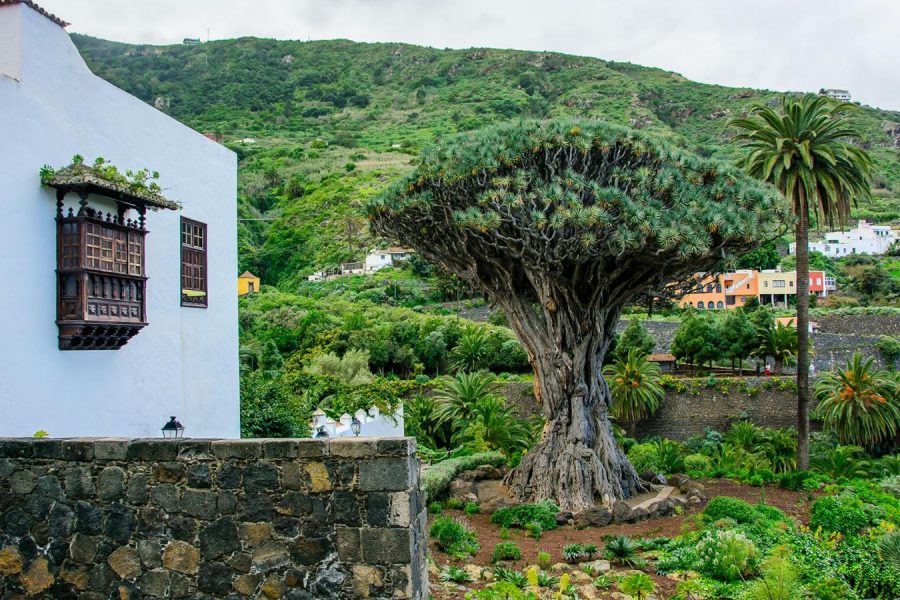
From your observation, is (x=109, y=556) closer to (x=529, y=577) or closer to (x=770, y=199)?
(x=529, y=577)

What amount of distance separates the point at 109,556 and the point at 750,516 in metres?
10.2

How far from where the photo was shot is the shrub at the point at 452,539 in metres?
11.8

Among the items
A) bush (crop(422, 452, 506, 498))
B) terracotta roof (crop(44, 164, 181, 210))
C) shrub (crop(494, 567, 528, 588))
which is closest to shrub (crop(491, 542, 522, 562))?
shrub (crop(494, 567, 528, 588))

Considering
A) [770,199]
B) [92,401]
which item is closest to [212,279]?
[92,401]

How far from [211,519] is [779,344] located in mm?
30697

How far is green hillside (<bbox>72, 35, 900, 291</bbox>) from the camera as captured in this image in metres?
62.4

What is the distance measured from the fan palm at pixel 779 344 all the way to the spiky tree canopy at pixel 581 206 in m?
17.3

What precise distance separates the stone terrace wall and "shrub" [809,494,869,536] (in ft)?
29.5

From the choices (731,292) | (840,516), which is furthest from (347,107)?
(840,516)

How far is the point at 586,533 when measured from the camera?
13.8m

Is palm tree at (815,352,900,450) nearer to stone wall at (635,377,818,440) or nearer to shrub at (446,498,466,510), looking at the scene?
stone wall at (635,377,818,440)

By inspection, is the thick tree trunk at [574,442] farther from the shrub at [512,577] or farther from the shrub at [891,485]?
the shrub at [512,577]

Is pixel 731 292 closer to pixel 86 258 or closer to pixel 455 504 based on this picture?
pixel 455 504

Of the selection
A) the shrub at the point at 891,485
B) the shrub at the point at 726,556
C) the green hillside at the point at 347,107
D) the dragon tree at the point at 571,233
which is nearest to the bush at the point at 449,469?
the dragon tree at the point at 571,233
